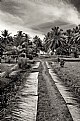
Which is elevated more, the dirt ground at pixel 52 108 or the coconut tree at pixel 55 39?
the coconut tree at pixel 55 39

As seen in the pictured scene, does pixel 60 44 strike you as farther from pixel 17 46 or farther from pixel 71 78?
pixel 71 78

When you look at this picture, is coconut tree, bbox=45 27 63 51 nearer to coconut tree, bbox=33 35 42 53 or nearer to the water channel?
A: coconut tree, bbox=33 35 42 53

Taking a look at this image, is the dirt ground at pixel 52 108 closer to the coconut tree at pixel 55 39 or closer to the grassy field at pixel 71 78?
the grassy field at pixel 71 78

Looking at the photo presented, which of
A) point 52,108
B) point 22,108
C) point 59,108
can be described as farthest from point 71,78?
point 22,108

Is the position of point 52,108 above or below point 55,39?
below

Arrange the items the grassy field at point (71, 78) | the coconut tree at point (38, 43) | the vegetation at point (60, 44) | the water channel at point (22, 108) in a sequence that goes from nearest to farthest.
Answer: the water channel at point (22, 108)
the grassy field at point (71, 78)
the vegetation at point (60, 44)
the coconut tree at point (38, 43)

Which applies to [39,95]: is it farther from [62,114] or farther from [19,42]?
[19,42]

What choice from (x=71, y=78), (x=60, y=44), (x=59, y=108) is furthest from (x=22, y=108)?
(x=60, y=44)

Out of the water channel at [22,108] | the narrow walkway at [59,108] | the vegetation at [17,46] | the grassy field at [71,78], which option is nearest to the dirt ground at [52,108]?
the narrow walkway at [59,108]

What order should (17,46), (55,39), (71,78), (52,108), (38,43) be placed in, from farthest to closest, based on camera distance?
(38,43)
(55,39)
(17,46)
(71,78)
(52,108)

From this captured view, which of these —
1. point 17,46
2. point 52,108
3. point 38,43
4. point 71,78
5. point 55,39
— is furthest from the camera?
point 38,43

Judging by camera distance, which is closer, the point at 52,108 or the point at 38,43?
the point at 52,108

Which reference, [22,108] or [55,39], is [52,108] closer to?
[22,108]

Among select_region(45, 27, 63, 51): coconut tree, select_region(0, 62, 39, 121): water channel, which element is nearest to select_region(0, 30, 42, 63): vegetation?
select_region(45, 27, 63, 51): coconut tree
